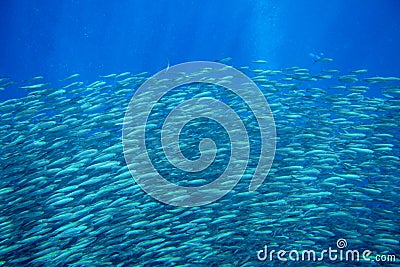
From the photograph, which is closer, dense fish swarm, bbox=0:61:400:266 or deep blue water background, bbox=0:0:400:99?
dense fish swarm, bbox=0:61:400:266

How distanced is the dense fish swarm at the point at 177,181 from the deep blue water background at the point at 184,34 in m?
17.9

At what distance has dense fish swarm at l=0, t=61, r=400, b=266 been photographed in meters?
6.03

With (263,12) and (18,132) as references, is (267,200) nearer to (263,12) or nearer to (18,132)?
(18,132)

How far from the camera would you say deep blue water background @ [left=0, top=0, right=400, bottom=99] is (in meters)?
25.2

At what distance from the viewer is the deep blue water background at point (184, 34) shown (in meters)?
25.2

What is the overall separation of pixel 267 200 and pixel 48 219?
3726 mm

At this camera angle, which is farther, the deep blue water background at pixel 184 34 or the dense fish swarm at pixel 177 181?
the deep blue water background at pixel 184 34

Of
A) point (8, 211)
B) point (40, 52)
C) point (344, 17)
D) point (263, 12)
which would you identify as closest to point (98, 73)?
point (40, 52)

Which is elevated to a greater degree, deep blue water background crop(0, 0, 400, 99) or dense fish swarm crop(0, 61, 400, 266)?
deep blue water background crop(0, 0, 400, 99)

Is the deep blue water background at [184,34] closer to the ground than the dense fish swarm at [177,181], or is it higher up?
higher up

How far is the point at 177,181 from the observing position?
7.09 metres

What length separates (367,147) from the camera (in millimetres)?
8000

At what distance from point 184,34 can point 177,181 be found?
27401 mm

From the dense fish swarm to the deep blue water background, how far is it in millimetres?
17853
